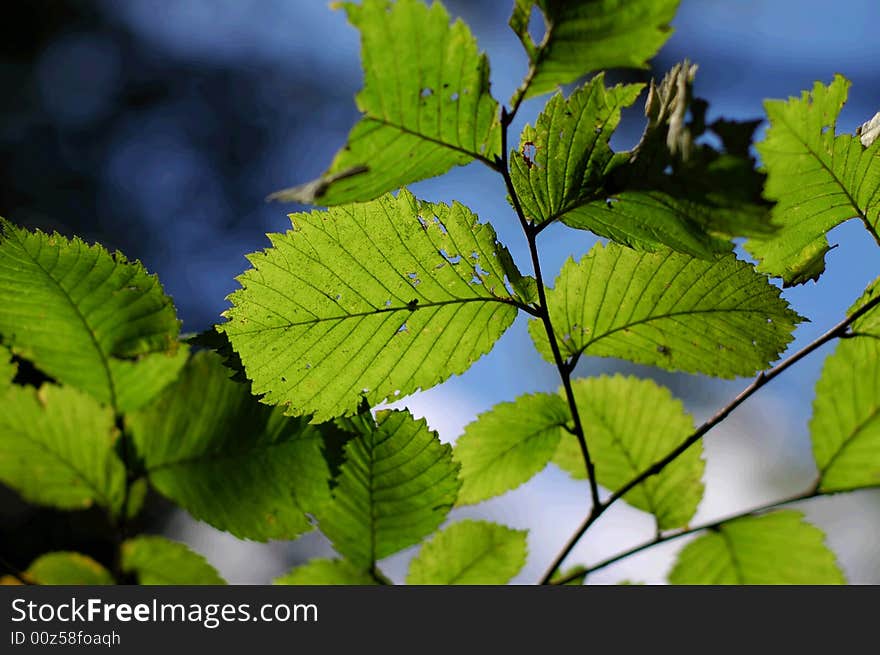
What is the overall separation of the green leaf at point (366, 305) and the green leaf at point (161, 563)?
0.18 metres

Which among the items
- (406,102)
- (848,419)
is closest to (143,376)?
(406,102)

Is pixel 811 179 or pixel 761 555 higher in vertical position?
pixel 811 179

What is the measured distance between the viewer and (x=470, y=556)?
77cm

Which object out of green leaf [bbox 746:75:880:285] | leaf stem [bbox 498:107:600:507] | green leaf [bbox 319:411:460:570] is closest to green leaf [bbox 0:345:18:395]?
green leaf [bbox 319:411:460:570]

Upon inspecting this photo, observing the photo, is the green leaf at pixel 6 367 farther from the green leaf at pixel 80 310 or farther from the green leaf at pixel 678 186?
the green leaf at pixel 678 186

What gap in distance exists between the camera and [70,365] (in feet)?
1.82

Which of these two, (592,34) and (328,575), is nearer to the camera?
Result: (592,34)

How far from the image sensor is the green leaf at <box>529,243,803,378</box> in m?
0.62

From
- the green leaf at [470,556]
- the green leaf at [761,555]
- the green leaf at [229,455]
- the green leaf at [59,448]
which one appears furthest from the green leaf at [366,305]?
the green leaf at [761,555]

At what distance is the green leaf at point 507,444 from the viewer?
745mm

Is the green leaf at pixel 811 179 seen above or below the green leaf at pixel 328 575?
above

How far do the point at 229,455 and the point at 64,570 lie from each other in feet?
0.60

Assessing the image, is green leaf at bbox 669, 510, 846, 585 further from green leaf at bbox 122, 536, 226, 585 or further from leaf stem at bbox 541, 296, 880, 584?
green leaf at bbox 122, 536, 226, 585

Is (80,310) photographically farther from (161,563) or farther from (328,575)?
(328,575)
